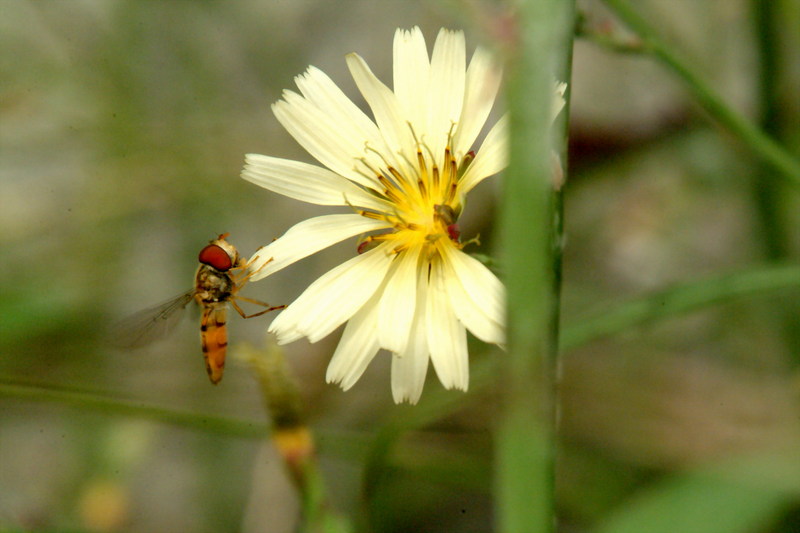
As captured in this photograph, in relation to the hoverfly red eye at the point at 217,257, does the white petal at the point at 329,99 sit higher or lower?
higher

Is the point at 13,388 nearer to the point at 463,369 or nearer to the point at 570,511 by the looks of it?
the point at 463,369

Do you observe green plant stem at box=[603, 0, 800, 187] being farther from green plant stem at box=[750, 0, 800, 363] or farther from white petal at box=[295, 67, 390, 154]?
green plant stem at box=[750, 0, 800, 363]

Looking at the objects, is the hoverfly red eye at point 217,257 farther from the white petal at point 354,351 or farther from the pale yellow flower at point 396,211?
the white petal at point 354,351

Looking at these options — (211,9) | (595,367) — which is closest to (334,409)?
(595,367)

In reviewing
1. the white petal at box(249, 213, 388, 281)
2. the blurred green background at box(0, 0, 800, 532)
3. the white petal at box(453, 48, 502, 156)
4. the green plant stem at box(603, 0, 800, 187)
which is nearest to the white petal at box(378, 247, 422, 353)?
the white petal at box(249, 213, 388, 281)

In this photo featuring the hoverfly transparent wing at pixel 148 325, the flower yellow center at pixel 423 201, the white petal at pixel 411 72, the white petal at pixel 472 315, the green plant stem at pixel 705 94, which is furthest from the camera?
the hoverfly transparent wing at pixel 148 325

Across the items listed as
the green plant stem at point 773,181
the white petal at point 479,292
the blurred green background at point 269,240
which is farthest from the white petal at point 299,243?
the green plant stem at point 773,181
